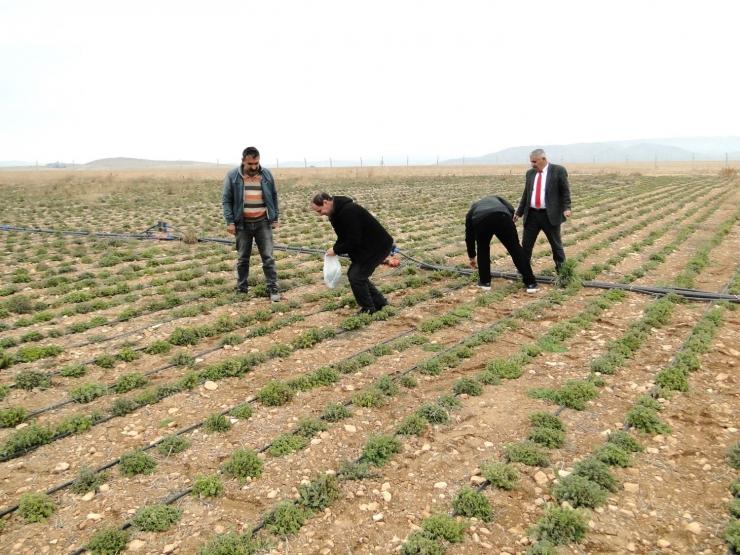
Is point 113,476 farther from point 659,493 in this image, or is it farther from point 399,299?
point 399,299

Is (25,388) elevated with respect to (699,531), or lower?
elevated

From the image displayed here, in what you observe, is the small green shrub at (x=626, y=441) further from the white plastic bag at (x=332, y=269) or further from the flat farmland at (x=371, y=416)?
the white plastic bag at (x=332, y=269)

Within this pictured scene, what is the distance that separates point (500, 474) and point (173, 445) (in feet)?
7.62

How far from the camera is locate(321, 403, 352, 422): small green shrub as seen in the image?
4.06 metres

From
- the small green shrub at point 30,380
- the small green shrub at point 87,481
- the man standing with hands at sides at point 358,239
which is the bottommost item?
the small green shrub at point 87,481

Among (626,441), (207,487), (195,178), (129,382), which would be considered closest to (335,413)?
(207,487)

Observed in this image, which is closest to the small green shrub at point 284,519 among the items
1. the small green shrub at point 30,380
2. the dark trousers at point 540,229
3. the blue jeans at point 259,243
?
the small green shrub at point 30,380

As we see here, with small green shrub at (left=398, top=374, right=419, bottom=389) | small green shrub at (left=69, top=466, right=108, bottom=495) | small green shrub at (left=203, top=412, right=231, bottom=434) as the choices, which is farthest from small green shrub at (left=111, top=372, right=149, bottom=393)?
small green shrub at (left=398, top=374, right=419, bottom=389)

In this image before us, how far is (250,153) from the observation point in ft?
21.4

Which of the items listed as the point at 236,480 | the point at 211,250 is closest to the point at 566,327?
the point at 236,480

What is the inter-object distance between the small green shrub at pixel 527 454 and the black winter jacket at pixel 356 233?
313 cm

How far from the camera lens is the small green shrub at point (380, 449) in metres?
3.53

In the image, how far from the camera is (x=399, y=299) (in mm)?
7262

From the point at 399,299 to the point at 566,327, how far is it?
2.35 metres
